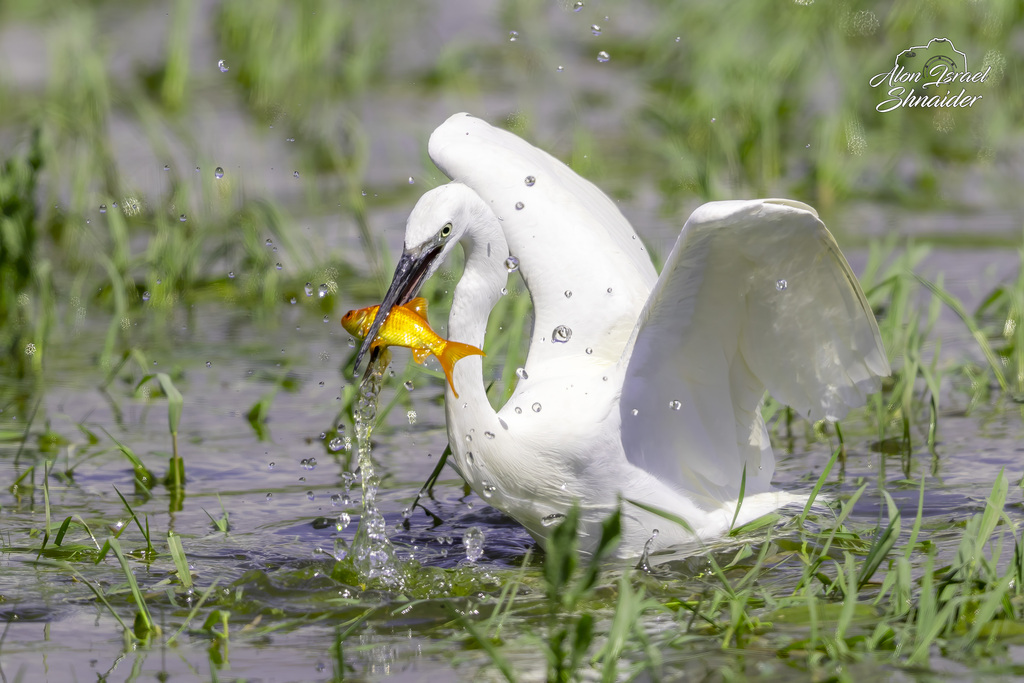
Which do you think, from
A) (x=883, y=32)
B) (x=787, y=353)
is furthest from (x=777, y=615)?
(x=883, y=32)

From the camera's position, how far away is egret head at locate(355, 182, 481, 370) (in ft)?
13.2

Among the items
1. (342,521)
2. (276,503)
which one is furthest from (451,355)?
(276,503)

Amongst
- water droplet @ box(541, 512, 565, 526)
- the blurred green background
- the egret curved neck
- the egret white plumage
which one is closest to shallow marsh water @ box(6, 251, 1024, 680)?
water droplet @ box(541, 512, 565, 526)

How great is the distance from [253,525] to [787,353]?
196 centimetres

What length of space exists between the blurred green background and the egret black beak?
7.22ft

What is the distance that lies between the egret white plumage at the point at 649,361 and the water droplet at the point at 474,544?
0.15 m

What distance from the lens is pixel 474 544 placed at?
427cm

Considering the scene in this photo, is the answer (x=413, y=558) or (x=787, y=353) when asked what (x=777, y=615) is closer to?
(x=787, y=353)

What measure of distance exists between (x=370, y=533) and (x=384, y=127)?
636 cm

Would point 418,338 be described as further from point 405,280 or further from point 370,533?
point 370,533

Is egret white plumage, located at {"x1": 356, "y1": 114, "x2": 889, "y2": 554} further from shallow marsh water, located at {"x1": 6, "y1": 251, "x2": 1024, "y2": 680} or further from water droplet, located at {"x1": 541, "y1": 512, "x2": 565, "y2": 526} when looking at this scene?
shallow marsh water, located at {"x1": 6, "y1": 251, "x2": 1024, "y2": 680}

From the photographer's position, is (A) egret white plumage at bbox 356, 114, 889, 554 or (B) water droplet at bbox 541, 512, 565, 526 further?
(B) water droplet at bbox 541, 512, 565, 526

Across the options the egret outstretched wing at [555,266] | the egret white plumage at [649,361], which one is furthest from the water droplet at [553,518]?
the egret outstretched wing at [555,266]

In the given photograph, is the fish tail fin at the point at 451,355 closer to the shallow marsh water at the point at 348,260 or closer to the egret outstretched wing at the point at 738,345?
the egret outstretched wing at the point at 738,345
